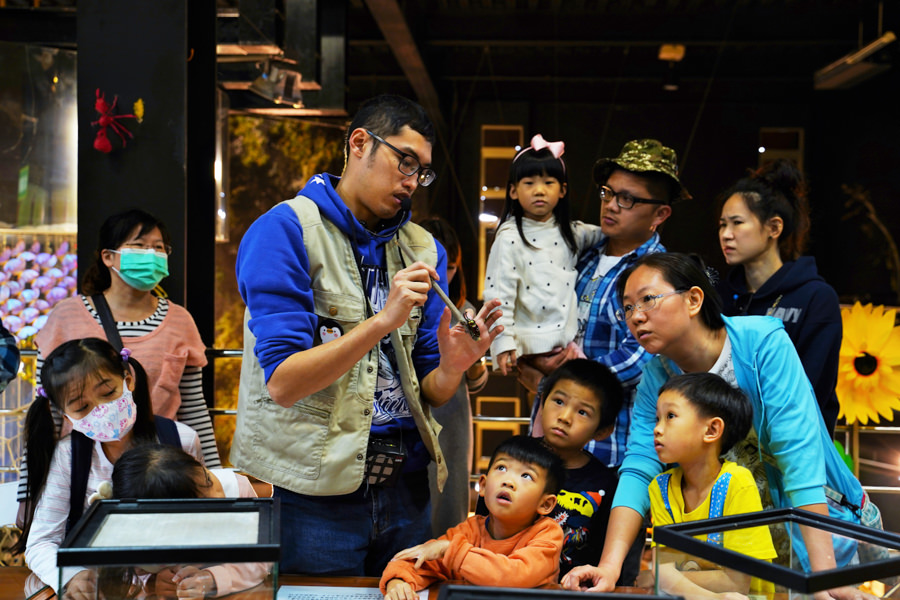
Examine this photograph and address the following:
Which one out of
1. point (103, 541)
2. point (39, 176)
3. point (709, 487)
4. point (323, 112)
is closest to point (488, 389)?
point (323, 112)

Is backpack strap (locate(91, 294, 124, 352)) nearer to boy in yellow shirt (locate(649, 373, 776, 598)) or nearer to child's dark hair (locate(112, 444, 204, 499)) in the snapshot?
child's dark hair (locate(112, 444, 204, 499))

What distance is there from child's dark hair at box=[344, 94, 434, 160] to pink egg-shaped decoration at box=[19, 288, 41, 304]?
3.86 m

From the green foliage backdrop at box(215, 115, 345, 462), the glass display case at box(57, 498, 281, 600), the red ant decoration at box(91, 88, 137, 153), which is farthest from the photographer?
the green foliage backdrop at box(215, 115, 345, 462)

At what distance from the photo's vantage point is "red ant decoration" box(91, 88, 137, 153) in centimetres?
349

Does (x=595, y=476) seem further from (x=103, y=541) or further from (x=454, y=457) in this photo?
(x=103, y=541)

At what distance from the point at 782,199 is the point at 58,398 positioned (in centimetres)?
214

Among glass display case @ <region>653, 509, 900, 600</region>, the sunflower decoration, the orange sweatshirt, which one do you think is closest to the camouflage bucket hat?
the sunflower decoration

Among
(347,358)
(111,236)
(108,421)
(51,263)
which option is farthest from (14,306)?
(347,358)

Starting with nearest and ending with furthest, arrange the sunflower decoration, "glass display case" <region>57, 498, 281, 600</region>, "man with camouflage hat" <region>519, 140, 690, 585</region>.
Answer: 1. "glass display case" <region>57, 498, 281, 600</region>
2. "man with camouflage hat" <region>519, 140, 690, 585</region>
3. the sunflower decoration

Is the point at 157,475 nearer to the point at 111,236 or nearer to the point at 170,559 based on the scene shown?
the point at 170,559

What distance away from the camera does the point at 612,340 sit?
2.53m

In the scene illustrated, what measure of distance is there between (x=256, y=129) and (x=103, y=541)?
6.45 meters

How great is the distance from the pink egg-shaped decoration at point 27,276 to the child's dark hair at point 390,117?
153 inches

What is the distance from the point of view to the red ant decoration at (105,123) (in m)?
3.49
